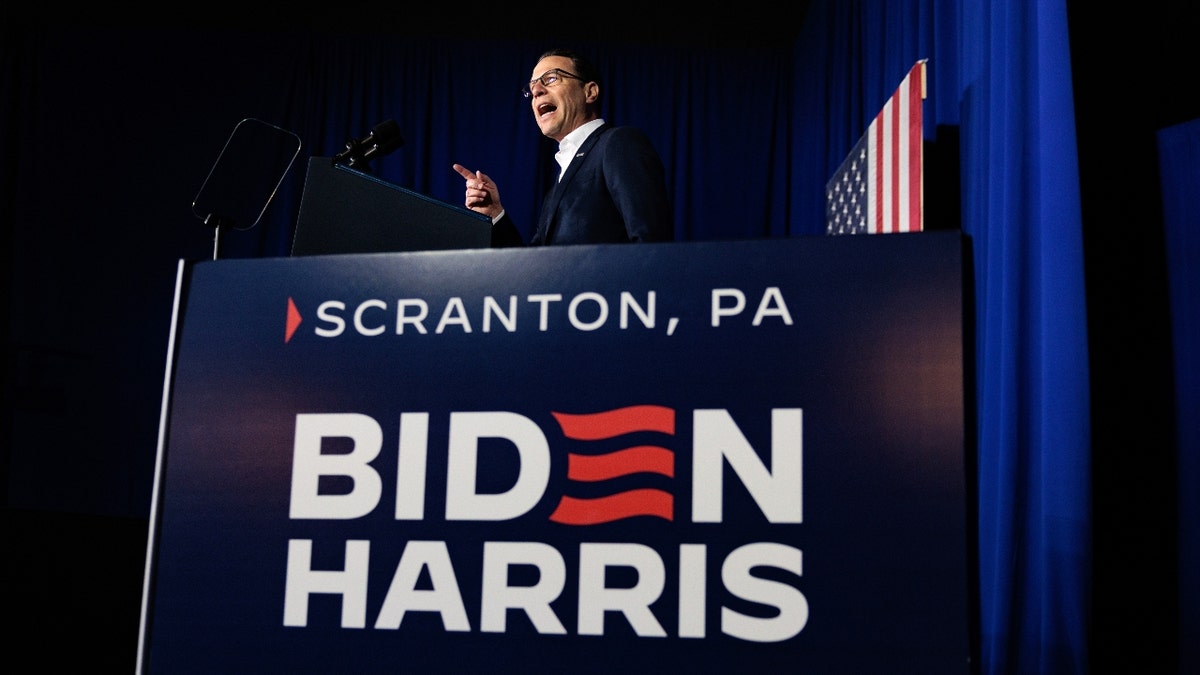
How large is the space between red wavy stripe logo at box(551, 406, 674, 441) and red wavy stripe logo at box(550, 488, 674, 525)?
54mm

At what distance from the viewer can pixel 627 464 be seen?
91cm

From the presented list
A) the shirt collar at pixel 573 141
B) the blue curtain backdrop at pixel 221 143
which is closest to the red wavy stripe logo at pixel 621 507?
the shirt collar at pixel 573 141

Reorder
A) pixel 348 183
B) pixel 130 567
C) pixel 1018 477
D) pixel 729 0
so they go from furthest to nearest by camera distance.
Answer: pixel 729 0
pixel 130 567
pixel 1018 477
pixel 348 183

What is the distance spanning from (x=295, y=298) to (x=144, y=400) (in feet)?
13.5

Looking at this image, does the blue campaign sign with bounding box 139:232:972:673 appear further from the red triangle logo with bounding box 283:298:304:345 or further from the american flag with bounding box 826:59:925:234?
the american flag with bounding box 826:59:925:234

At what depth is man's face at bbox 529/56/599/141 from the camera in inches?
93.9

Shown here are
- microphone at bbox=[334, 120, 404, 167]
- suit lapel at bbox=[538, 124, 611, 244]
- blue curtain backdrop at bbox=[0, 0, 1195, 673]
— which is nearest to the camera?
microphone at bbox=[334, 120, 404, 167]

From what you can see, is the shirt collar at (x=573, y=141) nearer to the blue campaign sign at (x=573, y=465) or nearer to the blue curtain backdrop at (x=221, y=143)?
the blue campaign sign at (x=573, y=465)

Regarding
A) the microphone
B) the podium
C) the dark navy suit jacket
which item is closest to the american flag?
the dark navy suit jacket

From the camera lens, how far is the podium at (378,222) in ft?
4.63

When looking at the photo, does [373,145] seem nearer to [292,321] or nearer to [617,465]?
[292,321]

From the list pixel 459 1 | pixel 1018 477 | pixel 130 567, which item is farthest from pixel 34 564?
pixel 459 1

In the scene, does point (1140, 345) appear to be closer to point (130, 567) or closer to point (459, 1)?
point (130, 567)

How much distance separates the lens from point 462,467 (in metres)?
0.95
